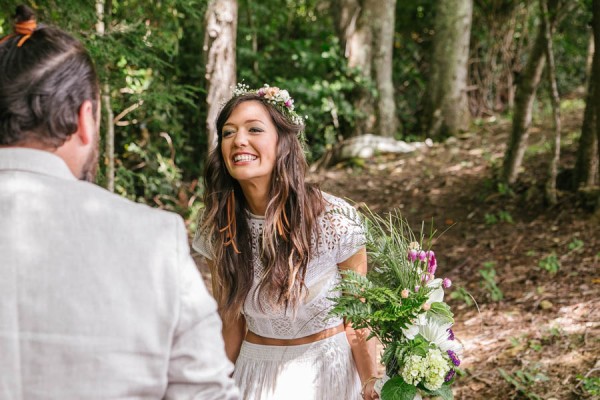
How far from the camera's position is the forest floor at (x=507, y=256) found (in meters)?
3.97

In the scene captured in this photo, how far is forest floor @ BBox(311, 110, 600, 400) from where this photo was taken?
13.0 feet

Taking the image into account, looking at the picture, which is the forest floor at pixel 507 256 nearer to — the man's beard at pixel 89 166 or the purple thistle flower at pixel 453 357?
the purple thistle flower at pixel 453 357

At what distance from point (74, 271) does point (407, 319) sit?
4.66 feet

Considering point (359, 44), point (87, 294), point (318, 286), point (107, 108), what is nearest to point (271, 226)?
point (318, 286)

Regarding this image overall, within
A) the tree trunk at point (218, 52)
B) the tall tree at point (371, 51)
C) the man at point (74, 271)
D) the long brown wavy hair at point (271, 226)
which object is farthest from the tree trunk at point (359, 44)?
the man at point (74, 271)

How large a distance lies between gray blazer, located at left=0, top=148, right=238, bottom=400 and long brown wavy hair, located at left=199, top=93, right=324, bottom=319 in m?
1.42

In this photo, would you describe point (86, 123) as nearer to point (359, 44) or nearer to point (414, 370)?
point (414, 370)

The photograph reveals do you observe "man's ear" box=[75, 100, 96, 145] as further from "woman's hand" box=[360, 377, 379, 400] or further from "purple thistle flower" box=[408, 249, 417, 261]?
"woman's hand" box=[360, 377, 379, 400]

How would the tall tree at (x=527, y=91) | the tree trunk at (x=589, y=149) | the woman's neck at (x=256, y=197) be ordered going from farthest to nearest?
the tall tree at (x=527, y=91), the tree trunk at (x=589, y=149), the woman's neck at (x=256, y=197)

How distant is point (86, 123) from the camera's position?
4.24 ft

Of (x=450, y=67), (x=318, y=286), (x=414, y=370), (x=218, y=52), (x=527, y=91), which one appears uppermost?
(x=450, y=67)

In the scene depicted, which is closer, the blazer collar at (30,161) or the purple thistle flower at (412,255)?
the blazer collar at (30,161)

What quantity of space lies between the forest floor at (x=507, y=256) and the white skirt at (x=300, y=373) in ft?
4.84

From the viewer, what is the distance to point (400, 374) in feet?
7.52
